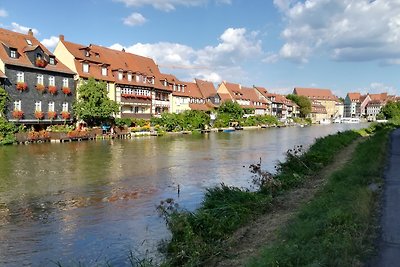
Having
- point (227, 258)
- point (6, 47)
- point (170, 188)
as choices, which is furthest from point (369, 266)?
point (6, 47)

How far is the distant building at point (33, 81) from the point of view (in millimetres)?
43562

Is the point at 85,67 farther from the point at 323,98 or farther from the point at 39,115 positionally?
the point at 323,98

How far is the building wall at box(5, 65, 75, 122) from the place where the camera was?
143ft

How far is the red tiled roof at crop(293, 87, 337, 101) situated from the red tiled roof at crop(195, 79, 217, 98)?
95119 millimetres

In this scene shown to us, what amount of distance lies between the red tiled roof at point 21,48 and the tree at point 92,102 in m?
3.28

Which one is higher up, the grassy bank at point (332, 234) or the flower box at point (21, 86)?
the flower box at point (21, 86)

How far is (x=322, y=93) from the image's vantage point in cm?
19012

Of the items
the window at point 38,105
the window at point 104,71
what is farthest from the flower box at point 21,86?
the window at point 104,71

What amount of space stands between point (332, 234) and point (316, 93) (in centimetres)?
18812

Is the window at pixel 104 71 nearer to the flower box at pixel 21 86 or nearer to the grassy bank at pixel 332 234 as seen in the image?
the flower box at pixel 21 86

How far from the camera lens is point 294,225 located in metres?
8.81

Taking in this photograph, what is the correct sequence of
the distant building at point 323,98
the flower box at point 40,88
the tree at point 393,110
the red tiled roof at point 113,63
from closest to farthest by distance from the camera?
the flower box at point 40,88, the red tiled roof at point 113,63, the tree at point 393,110, the distant building at point 323,98

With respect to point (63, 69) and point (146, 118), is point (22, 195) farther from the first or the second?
point (146, 118)

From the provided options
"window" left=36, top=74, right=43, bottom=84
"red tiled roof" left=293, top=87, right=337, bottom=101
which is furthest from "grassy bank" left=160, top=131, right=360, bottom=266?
"red tiled roof" left=293, top=87, right=337, bottom=101
